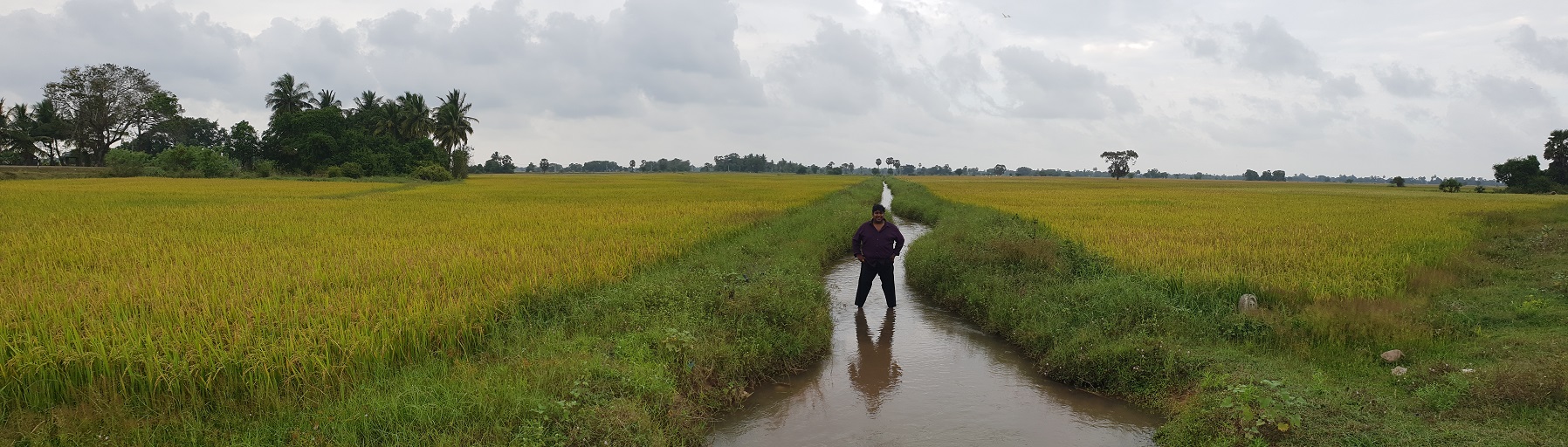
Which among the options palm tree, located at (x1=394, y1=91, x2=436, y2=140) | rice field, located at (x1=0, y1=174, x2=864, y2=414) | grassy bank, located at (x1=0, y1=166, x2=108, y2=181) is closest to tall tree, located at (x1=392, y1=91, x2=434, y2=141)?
palm tree, located at (x1=394, y1=91, x2=436, y2=140)

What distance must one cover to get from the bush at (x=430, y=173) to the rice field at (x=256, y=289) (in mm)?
34731

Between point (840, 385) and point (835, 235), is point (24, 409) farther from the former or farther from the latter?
point (835, 235)

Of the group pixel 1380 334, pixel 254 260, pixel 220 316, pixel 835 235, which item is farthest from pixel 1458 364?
pixel 254 260

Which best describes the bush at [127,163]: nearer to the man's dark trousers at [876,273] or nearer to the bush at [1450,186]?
the man's dark trousers at [876,273]

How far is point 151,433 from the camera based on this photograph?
145 inches

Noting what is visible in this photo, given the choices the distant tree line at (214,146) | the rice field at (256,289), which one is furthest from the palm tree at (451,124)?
the rice field at (256,289)

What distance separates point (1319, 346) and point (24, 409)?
30.0ft

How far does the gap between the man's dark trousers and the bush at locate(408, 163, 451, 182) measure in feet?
152

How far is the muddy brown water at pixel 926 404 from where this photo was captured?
515 centimetres

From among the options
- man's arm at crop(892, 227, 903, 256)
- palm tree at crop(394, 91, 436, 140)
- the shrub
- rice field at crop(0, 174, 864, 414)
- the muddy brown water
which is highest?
palm tree at crop(394, 91, 436, 140)

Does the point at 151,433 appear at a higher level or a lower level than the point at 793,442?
higher

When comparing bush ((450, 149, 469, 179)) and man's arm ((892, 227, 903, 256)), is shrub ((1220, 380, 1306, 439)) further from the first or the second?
bush ((450, 149, 469, 179))

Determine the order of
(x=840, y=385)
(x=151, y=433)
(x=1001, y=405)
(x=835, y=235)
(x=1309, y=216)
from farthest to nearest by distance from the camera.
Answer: (x=1309, y=216), (x=835, y=235), (x=840, y=385), (x=1001, y=405), (x=151, y=433)

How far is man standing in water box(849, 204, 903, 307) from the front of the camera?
844 cm
